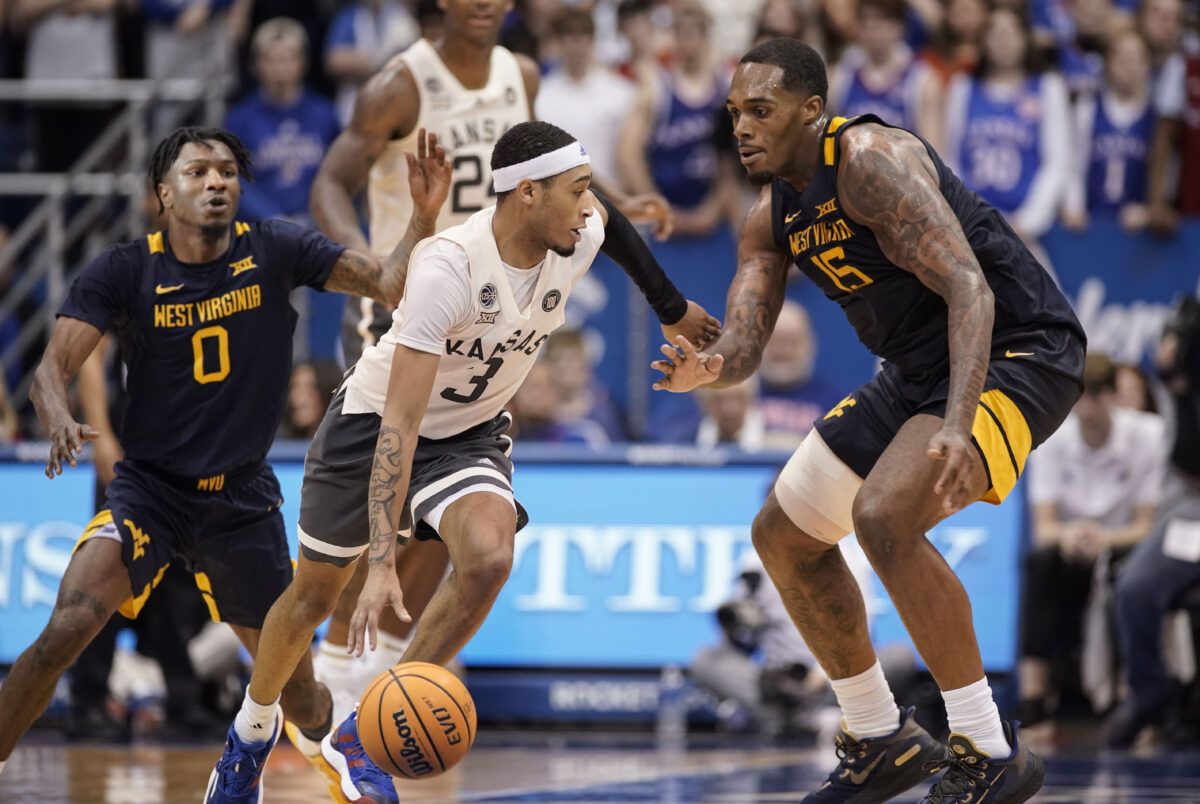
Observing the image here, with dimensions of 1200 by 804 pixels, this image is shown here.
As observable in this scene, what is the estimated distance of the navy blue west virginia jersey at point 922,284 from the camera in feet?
20.1

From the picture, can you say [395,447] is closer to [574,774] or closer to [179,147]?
[179,147]

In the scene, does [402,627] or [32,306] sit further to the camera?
[32,306]

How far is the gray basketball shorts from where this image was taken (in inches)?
246

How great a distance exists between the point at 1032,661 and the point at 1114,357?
8.56 feet

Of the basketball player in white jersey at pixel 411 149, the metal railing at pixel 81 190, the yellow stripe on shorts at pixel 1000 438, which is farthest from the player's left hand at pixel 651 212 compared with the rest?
the metal railing at pixel 81 190

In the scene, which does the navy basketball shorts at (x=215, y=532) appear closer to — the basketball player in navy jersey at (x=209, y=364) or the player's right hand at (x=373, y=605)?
the basketball player in navy jersey at (x=209, y=364)

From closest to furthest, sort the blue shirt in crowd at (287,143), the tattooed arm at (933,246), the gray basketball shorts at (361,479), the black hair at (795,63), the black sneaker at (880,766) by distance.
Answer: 1. the tattooed arm at (933,246)
2. the black hair at (795,63)
3. the gray basketball shorts at (361,479)
4. the black sneaker at (880,766)
5. the blue shirt in crowd at (287,143)

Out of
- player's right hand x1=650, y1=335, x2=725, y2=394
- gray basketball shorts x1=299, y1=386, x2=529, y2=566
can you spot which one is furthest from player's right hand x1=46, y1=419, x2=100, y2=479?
player's right hand x1=650, y1=335, x2=725, y2=394

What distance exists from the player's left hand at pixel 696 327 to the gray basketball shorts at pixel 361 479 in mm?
868

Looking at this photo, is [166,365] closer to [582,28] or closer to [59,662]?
[59,662]

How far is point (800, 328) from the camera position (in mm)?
11016

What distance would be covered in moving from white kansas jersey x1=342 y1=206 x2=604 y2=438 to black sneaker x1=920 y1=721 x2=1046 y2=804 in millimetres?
1975

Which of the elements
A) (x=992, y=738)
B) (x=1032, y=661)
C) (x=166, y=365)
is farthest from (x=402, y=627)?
(x=1032, y=661)

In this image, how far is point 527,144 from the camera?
6.18 meters
